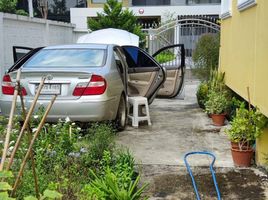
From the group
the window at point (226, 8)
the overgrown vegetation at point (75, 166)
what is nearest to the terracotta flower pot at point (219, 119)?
the window at point (226, 8)

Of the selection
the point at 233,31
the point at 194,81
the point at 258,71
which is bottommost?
the point at 194,81

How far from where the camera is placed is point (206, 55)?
10.6 metres

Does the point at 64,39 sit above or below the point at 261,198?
above

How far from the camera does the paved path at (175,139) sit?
17.9 ft

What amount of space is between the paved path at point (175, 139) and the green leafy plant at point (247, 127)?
14.3 inches

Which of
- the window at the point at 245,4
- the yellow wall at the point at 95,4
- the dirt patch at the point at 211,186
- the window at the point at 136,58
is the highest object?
the yellow wall at the point at 95,4

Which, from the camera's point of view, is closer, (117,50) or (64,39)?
(117,50)

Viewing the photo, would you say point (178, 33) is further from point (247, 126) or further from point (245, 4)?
point (247, 126)

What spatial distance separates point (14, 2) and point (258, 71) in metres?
24.8

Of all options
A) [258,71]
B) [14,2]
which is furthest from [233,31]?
[14,2]

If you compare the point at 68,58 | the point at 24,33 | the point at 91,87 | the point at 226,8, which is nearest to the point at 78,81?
the point at 91,87

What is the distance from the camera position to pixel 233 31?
295 inches

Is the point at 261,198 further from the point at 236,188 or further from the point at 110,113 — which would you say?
the point at 110,113

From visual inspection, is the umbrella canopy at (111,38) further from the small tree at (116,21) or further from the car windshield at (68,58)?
the small tree at (116,21)
